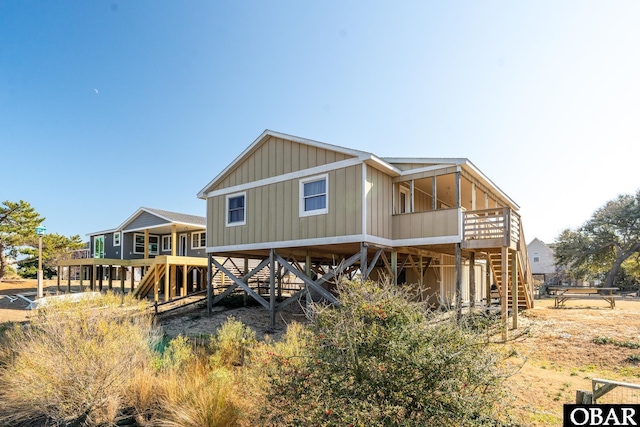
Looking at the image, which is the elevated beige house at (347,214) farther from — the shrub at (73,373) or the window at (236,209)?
the shrub at (73,373)

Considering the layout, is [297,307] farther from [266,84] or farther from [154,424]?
[154,424]

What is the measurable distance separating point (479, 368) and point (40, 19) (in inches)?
637

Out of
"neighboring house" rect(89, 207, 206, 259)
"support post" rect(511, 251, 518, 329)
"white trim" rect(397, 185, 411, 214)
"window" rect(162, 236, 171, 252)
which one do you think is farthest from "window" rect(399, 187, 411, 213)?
"window" rect(162, 236, 171, 252)

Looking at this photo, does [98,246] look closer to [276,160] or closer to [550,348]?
[276,160]

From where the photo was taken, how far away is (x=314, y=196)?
40.5 feet

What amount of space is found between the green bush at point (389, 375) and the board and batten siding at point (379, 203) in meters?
7.05

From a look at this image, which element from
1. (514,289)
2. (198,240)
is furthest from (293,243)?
(198,240)

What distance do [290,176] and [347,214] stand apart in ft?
8.81

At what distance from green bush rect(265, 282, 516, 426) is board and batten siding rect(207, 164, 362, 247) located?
691cm

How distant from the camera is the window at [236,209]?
14438mm

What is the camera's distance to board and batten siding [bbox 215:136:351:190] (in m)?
12.3

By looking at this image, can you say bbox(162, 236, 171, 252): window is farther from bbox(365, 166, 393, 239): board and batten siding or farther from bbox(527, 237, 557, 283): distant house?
bbox(527, 237, 557, 283): distant house

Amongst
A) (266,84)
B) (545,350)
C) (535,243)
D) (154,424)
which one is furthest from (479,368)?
(535,243)

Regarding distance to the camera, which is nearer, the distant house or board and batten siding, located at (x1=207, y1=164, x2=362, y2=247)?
board and batten siding, located at (x1=207, y1=164, x2=362, y2=247)
